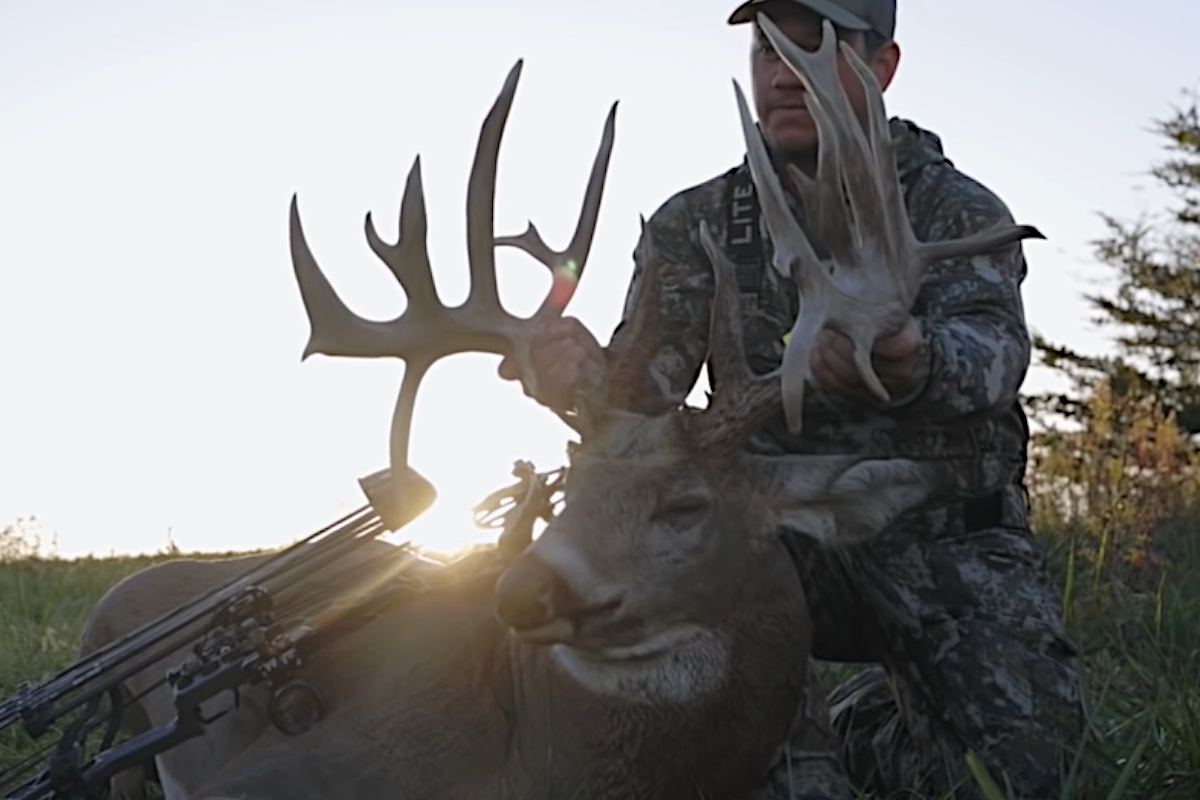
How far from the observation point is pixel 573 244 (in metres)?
4.36

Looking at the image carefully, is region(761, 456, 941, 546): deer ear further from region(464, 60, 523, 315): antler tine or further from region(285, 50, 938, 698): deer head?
region(464, 60, 523, 315): antler tine

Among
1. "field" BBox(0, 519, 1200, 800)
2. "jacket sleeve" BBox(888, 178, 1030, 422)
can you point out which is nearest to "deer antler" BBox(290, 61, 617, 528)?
"jacket sleeve" BBox(888, 178, 1030, 422)

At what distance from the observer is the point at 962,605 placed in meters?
4.25

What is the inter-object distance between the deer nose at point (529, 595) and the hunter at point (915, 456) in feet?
2.23

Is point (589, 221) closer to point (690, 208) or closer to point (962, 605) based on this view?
point (690, 208)

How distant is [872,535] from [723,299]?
2.13 feet

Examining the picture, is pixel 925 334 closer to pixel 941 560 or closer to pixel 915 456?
pixel 915 456

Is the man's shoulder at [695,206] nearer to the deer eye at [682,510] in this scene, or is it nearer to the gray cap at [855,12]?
the gray cap at [855,12]

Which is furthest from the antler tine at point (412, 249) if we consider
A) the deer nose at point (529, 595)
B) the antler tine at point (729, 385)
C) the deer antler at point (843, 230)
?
the deer nose at point (529, 595)

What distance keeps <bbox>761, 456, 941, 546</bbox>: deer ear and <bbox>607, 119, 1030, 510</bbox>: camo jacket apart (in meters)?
0.15

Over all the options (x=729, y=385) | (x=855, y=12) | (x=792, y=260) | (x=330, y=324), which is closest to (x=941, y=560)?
(x=729, y=385)

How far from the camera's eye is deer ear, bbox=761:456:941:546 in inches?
140

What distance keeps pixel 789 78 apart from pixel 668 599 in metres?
1.90

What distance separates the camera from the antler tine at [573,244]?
4176mm
